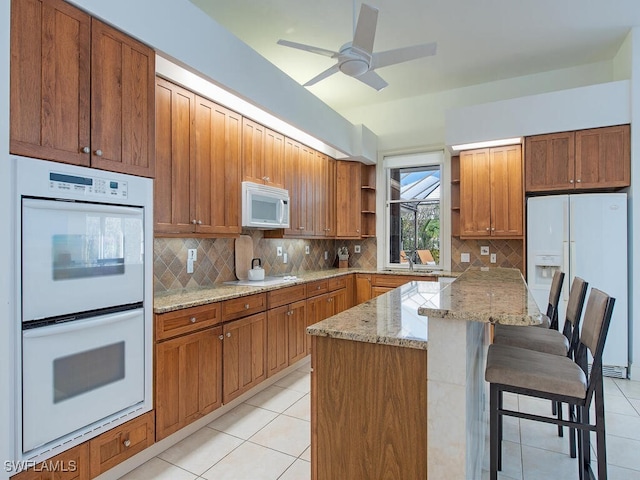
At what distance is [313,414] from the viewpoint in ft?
5.13

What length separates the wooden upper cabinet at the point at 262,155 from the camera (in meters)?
3.28

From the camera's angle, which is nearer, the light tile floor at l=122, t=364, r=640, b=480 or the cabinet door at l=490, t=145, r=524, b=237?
the light tile floor at l=122, t=364, r=640, b=480

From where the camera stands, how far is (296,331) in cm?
354

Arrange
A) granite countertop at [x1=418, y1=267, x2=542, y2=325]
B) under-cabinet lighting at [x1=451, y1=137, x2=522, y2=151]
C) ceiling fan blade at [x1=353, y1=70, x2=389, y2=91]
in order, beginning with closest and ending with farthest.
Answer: granite countertop at [x1=418, y1=267, x2=542, y2=325] → ceiling fan blade at [x1=353, y1=70, x2=389, y2=91] → under-cabinet lighting at [x1=451, y1=137, x2=522, y2=151]

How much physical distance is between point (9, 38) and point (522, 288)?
2647mm

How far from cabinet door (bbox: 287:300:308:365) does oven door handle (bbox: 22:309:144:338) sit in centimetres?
166

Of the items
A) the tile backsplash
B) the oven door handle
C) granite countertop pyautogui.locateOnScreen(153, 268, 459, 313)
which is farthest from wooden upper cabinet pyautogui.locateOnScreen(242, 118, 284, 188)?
the oven door handle

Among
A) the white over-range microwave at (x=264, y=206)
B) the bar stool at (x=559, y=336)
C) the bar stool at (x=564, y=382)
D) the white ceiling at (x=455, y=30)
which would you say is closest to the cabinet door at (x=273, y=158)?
the white over-range microwave at (x=264, y=206)

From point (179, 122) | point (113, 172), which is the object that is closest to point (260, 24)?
point (179, 122)

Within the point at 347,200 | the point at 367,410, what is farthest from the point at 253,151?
the point at 367,410

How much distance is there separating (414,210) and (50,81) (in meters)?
4.54

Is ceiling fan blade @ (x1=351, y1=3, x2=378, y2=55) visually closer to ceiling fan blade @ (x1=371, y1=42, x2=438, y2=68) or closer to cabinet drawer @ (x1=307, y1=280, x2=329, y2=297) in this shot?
ceiling fan blade @ (x1=371, y1=42, x2=438, y2=68)

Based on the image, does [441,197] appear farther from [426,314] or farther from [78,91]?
[78,91]

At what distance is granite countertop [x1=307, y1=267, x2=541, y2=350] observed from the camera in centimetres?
124
